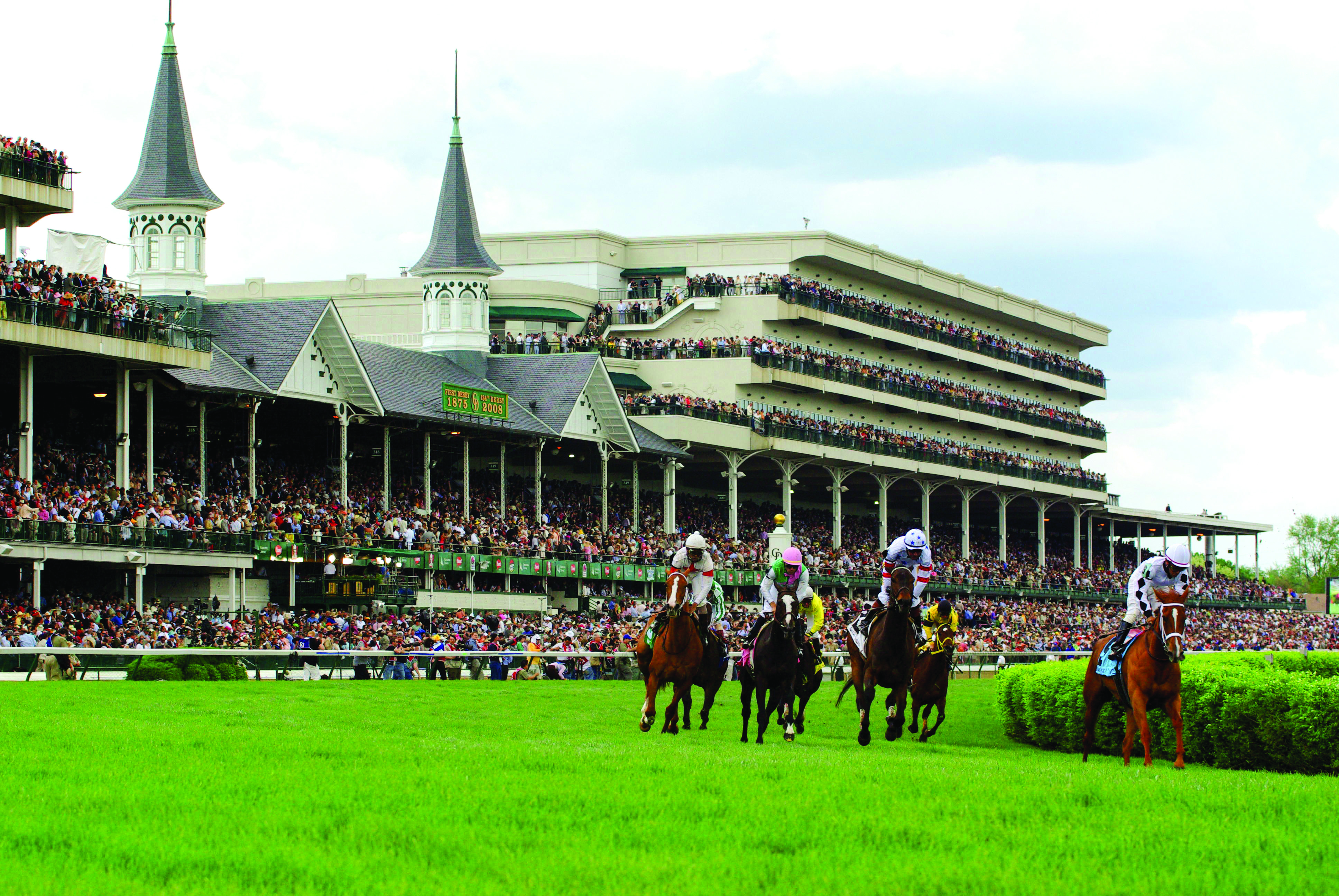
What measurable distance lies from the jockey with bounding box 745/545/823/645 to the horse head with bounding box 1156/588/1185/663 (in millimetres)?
3670

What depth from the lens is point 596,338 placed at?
7062 cm

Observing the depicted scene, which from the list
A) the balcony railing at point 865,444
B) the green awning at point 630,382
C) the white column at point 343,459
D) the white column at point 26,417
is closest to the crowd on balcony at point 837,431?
the balcony railing at point 865,444

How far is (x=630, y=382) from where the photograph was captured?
6738cm

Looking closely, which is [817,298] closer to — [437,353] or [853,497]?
[853,497]

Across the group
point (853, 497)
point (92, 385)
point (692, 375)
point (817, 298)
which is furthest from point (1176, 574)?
point (853, 497)

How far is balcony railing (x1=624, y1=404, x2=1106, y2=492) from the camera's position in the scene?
63750 mm

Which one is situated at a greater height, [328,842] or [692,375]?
[692,375]

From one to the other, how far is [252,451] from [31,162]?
899 cm

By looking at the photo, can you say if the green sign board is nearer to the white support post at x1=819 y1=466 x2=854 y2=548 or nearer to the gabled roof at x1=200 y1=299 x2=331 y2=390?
the gabled roof at x1=200 y1=299 x2=331 y2=390

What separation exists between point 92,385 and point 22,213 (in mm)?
4435

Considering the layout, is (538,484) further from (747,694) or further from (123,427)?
(747,694)

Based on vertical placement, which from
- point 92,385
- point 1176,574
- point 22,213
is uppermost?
point 22,213

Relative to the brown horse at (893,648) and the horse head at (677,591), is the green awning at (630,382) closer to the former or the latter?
the horse head at (677,591)

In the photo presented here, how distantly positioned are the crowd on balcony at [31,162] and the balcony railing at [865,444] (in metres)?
25.3
